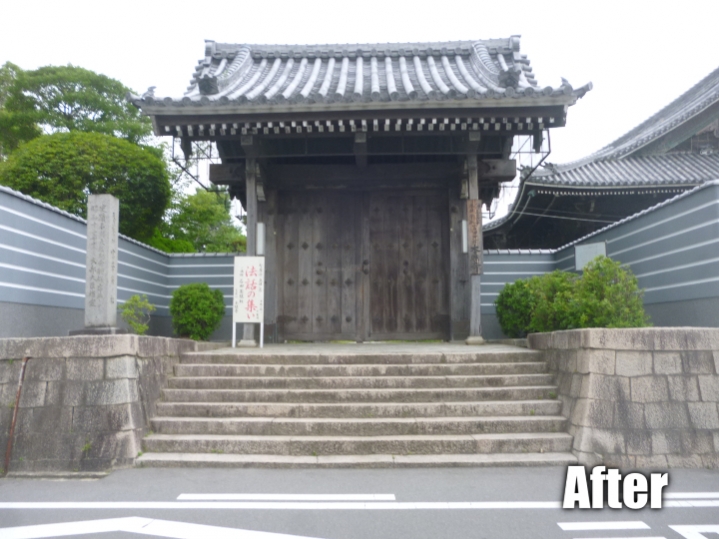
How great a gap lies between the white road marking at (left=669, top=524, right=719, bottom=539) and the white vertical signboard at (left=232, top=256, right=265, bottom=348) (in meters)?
6.14

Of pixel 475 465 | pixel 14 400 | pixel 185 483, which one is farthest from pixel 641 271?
pixel 14 400

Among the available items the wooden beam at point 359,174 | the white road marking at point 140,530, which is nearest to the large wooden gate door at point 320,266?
the wooden beam at point 359,174

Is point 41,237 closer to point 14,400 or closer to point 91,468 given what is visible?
point 14,400

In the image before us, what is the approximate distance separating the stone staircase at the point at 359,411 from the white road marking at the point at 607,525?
4.51 feet

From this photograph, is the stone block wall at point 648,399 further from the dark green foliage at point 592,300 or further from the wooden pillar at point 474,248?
the wooden pillar at point 474,248

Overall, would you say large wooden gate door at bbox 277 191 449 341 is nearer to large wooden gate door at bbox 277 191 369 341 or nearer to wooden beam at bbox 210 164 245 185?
large wooden gate door at bbox 277 191 369 341

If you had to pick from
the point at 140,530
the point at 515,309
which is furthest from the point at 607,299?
the point at 140,530

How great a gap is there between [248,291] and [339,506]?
4892mm

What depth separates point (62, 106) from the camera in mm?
22188

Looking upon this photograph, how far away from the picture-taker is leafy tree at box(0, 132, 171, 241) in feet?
43.0

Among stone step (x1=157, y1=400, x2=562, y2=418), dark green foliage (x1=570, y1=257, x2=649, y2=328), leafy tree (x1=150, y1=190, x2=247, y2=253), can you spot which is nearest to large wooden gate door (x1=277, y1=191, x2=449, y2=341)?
dark green foliage (x1=570, y1=257, x2=649, y2=328)

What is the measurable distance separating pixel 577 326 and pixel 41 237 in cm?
721

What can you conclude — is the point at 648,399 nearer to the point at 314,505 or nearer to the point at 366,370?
the point at 366,370

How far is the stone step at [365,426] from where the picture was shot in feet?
19.1
